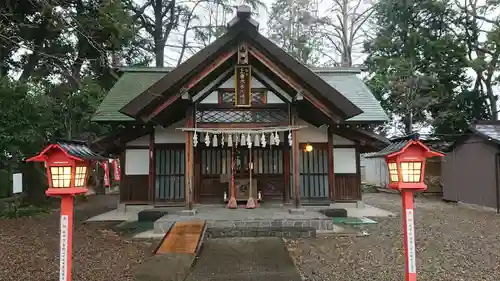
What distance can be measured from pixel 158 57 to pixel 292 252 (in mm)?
18255

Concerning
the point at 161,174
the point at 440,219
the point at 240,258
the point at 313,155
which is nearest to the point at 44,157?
the point at 240,258

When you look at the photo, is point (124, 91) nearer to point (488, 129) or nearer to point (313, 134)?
point (313, 134)

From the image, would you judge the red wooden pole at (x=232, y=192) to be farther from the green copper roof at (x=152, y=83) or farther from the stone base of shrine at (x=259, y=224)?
the green copper roof at (x=152, y=83)

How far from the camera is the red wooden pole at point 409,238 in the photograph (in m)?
4.17

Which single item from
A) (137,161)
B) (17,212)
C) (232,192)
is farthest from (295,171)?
(17,212)

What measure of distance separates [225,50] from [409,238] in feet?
20.5

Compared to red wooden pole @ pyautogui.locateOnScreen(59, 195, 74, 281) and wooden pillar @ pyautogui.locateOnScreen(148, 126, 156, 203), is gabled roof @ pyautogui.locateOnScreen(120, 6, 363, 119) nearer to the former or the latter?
wooden pillar @ pyautogui.locateOnScreen(148, 126, 156, 203)

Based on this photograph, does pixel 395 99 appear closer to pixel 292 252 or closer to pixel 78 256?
pixel 292 252

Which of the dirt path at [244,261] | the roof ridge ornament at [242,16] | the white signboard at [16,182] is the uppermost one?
the roof ridge ornament at [242,16]

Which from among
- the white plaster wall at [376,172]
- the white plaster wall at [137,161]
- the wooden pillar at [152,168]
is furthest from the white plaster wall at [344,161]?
the white plaster wall at [376,172]

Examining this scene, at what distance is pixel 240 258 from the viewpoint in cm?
619

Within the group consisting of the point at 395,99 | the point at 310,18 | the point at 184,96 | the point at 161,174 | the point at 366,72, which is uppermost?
Result: the point at 310,18

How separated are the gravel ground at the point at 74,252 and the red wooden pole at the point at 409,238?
13.5ft

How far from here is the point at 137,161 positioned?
11.5 metres
